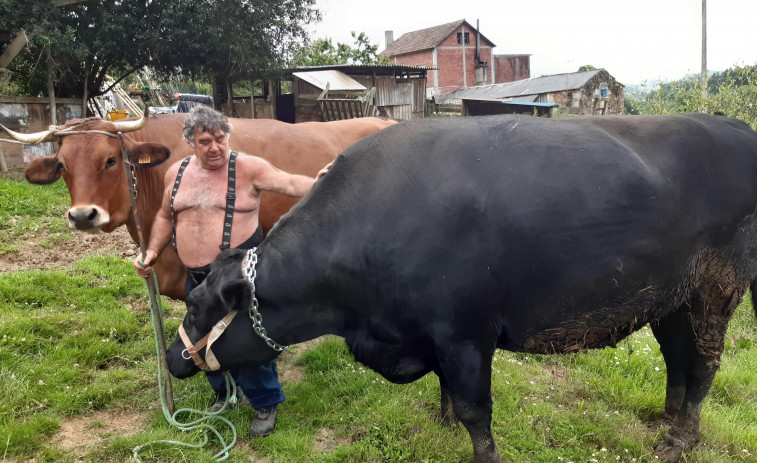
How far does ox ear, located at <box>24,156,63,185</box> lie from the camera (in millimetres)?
3939

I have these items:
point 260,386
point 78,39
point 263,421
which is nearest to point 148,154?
point 260,386

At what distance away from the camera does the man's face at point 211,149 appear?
10.8ft

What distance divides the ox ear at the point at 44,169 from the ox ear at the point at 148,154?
521 mm

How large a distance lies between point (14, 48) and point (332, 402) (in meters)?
10.9

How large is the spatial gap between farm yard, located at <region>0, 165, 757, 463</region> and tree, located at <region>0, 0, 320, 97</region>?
28.2ft

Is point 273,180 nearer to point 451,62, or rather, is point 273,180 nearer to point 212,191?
point 212,191

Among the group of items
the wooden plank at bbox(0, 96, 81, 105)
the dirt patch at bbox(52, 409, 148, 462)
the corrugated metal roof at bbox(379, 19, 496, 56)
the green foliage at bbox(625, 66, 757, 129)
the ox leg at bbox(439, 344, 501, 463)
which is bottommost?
the dirt patch at bbox(52, 409, 148, 462)

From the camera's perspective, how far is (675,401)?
143 inches

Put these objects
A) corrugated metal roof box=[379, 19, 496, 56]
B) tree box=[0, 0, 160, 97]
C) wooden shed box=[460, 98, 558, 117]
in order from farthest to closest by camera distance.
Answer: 1. corrugated metal roof box=[379, 19, 496, 56]
2. wooden shed box=[460, 98, 558, 117]
3. tree box=[0, 0, 160, 97]

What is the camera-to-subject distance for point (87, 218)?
3822 millimetres

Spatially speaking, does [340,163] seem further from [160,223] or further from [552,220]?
[160,223]

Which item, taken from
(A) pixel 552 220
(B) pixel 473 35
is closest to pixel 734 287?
(A) pixel 552 220

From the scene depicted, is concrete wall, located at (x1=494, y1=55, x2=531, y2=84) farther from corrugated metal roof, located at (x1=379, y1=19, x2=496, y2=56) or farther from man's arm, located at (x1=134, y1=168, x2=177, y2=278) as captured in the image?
man's arm, located at (x1=134, y1=168, x2=177, y2=278)

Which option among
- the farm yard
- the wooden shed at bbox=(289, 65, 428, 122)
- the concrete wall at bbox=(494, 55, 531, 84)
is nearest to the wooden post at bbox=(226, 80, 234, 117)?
the wooden shed at bbox=(289, 65, 428, 122)
